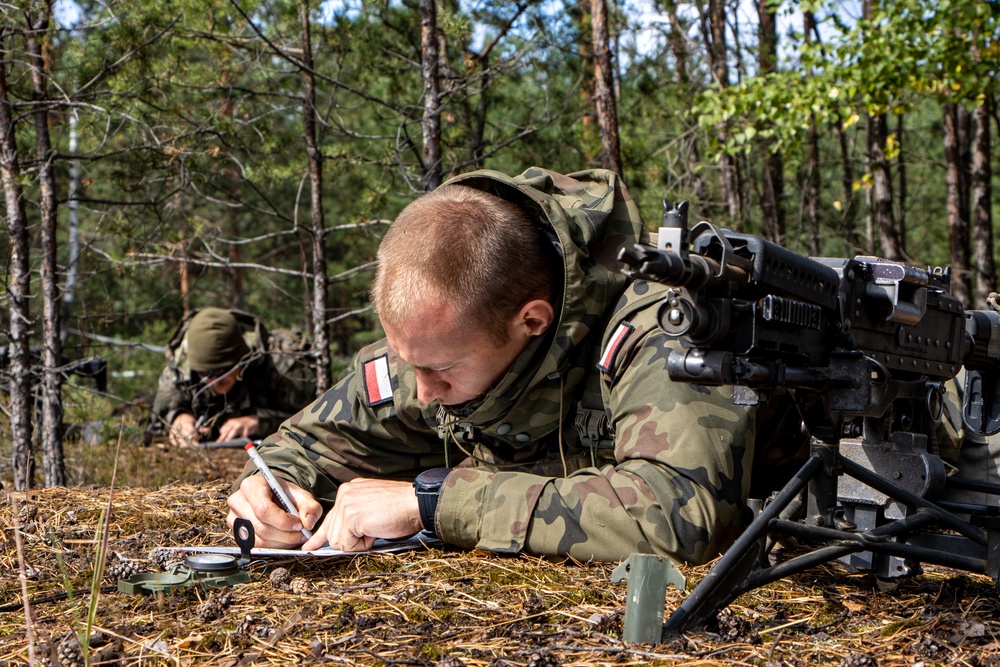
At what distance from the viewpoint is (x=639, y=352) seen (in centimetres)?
289

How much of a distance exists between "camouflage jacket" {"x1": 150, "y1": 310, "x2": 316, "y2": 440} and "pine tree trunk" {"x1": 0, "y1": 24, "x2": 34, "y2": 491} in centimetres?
380

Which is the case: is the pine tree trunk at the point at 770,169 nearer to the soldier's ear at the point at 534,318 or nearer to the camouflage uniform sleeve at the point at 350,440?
the camouflage uniform sleeve at the point at 350,440

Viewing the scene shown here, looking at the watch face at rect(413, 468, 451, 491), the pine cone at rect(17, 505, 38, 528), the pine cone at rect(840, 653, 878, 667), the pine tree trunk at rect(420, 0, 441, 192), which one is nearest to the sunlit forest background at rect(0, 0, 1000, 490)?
the pine tree trunk at rect(420, 0, 441, 192)

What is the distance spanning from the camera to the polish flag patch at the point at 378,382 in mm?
3381

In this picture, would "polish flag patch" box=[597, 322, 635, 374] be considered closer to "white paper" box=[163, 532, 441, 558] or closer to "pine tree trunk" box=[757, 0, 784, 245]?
"white paper" box=[163, 532, 441, 558]

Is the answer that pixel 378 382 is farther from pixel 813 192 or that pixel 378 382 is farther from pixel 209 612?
pixel 813 192

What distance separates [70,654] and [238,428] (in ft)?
23.7

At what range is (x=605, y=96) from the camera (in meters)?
7.70

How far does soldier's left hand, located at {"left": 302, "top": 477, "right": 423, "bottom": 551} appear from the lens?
2.92 meters

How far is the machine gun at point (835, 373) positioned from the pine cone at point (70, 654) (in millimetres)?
1331

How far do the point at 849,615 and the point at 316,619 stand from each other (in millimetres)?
1379

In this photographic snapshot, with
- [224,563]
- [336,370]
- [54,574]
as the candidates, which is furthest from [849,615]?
[336,370]

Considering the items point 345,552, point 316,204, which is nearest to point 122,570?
point 345,552

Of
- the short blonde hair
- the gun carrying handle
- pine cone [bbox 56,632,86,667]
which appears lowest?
pine cone [bbox 56,632,86,667]
